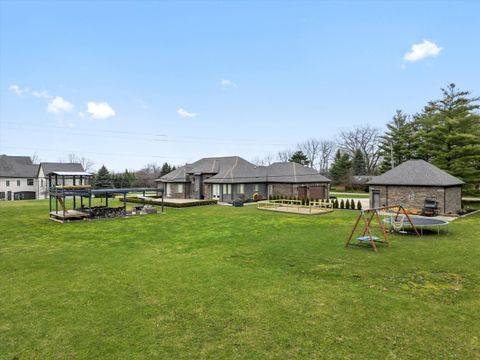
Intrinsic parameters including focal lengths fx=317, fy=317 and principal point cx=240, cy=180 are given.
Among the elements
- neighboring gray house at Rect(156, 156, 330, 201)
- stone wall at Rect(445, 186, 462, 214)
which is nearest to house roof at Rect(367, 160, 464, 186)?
stone wall at Rect(445, 186, 462, 214)

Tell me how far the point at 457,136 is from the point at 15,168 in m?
61.8

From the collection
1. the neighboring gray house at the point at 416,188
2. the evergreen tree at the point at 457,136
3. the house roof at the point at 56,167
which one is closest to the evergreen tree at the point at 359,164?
the evergreen tree at the point at 457,136

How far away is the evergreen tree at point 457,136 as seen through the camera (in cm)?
2772

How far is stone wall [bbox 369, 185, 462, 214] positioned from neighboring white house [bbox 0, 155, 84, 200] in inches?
1951

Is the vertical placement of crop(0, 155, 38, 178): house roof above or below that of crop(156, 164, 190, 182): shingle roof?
above

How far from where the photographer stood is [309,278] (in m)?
9.36

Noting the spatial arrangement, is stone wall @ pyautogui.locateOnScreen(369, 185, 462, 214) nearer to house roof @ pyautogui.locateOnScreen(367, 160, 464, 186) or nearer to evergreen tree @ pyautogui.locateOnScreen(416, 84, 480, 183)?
house roof @ pyautogui.locateOnScreen(367, 160, 464, 186)

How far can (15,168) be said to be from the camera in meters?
53.0

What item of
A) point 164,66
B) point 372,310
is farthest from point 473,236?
point 164,66

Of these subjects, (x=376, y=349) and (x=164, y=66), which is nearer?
(x=376, y=349)

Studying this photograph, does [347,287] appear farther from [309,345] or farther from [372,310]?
[309,345]

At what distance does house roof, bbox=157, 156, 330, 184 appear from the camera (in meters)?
36.0

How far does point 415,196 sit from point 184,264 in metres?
20.5

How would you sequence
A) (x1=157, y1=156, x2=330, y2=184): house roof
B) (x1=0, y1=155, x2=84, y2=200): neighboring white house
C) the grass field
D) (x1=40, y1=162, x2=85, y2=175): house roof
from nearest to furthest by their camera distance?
the grass field
(x1=157, y1=156, x2=330, y2=184): house roof
(x1=0, y1=155, x2=84, y2=200): neighboring white house
(x1=40, y1=162, x2=85, y2=175): house roof
